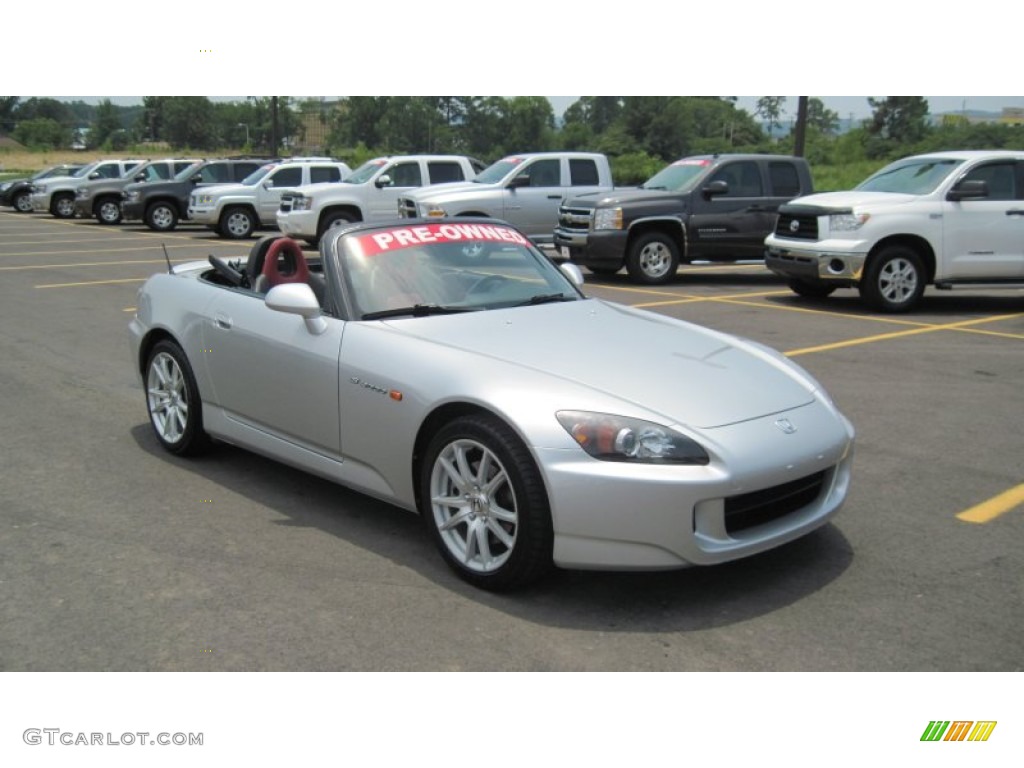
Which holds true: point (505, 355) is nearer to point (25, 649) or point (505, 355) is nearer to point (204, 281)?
point (25, 649)

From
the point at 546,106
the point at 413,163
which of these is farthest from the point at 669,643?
the point at 546,106

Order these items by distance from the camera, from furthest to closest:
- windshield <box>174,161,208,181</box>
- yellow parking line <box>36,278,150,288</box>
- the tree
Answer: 1. the tree
2. windshield <box>174,161,208,181</box>
3. yellow parking line <box>36,278,150,288</box>

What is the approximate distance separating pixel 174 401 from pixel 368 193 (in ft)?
50.5

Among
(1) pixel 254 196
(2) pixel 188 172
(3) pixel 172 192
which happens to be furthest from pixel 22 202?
(1) pixel 254 196

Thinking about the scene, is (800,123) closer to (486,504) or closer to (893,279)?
(893,279)

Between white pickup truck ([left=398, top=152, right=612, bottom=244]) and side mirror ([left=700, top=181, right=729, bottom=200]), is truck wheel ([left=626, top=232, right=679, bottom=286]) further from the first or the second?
white pickup truck ([left=398, top=152, right=612, bottom=244])

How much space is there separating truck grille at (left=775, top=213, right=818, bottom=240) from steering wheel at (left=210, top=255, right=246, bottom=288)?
26.7 ft

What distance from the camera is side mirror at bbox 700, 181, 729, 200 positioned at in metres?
15.1

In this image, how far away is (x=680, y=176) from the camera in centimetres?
1581

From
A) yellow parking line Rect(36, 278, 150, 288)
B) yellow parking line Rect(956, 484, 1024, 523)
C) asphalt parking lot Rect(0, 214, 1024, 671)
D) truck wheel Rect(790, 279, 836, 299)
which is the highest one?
truck wheel Rect(790, 279, 836, 299)

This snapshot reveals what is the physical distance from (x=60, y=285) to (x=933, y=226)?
1187 centimetres
